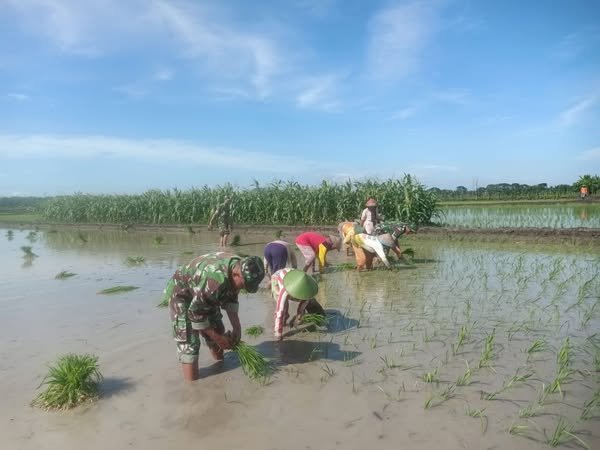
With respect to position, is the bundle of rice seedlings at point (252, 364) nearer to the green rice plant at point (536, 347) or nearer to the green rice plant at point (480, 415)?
the green rice plant at point (480, 415)

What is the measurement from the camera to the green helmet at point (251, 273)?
3.87 metres

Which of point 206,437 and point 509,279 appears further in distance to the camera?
point 509,279

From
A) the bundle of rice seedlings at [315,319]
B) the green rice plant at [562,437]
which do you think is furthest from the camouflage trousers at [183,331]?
the green rice plant at [562,437]

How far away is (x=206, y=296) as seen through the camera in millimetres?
4086

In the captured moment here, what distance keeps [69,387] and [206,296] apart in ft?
4.51

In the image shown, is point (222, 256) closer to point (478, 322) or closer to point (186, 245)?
point (478, 322)

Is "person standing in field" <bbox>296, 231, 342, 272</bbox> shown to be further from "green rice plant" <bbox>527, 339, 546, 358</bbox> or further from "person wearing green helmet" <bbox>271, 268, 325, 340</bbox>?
"green rice plant" <bbox>527, 339, 546, 358</bbox>

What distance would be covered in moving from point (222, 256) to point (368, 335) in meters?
2.25

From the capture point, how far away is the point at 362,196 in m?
19.8

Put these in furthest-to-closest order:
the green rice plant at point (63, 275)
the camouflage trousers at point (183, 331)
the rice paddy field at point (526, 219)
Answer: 1. the rice paddy field at point (526, 219)
2. the green rice plant at point (63, 275)
3. the camouflage trousers at point (183, 331)

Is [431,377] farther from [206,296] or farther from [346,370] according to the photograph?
[206,296]

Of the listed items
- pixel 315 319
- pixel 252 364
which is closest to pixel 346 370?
pixel 252 364

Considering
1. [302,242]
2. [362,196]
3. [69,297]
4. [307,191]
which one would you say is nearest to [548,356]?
[302,242]

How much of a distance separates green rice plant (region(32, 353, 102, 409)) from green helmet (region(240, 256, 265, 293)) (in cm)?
166
